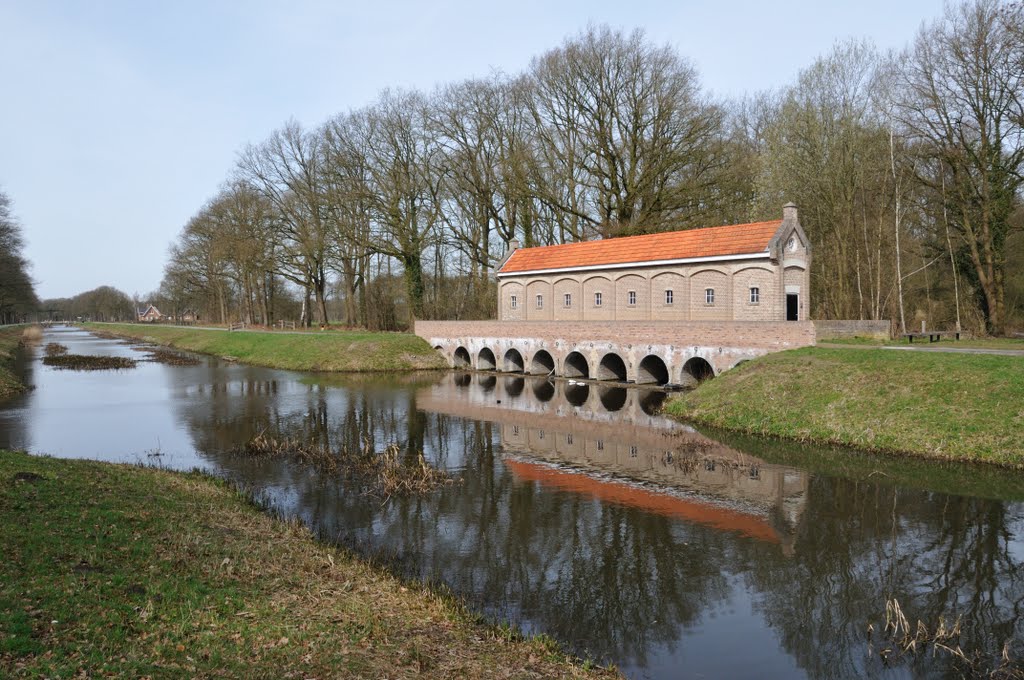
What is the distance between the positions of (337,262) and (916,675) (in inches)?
1949

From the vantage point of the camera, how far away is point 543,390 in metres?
28.3

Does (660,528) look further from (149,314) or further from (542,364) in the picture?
(149,314)

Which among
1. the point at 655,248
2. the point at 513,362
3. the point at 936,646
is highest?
the point at 655,248

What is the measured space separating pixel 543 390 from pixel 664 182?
17.2 m

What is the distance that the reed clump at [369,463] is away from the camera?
13320mm

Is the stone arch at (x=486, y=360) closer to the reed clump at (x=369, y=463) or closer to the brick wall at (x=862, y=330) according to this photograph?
the brick wall at (x=862, y=330)

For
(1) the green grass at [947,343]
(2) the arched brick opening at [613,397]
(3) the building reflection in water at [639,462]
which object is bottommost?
(3) the building reflection in water at [639,462]

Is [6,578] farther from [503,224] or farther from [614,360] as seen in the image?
[503,224]

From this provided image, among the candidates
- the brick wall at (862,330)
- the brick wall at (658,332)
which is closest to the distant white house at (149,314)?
the brick wall at (658,332)

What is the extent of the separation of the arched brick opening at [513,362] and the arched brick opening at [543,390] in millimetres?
3957

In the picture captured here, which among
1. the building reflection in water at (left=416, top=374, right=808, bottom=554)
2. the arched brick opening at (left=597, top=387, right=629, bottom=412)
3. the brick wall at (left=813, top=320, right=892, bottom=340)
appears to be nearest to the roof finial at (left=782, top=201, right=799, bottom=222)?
the brick wall at (left=813, top=320, right=892, bottom=340)

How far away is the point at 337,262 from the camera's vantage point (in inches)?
2044

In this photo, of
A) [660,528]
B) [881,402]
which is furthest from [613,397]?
[660,528]

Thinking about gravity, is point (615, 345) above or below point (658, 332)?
below
